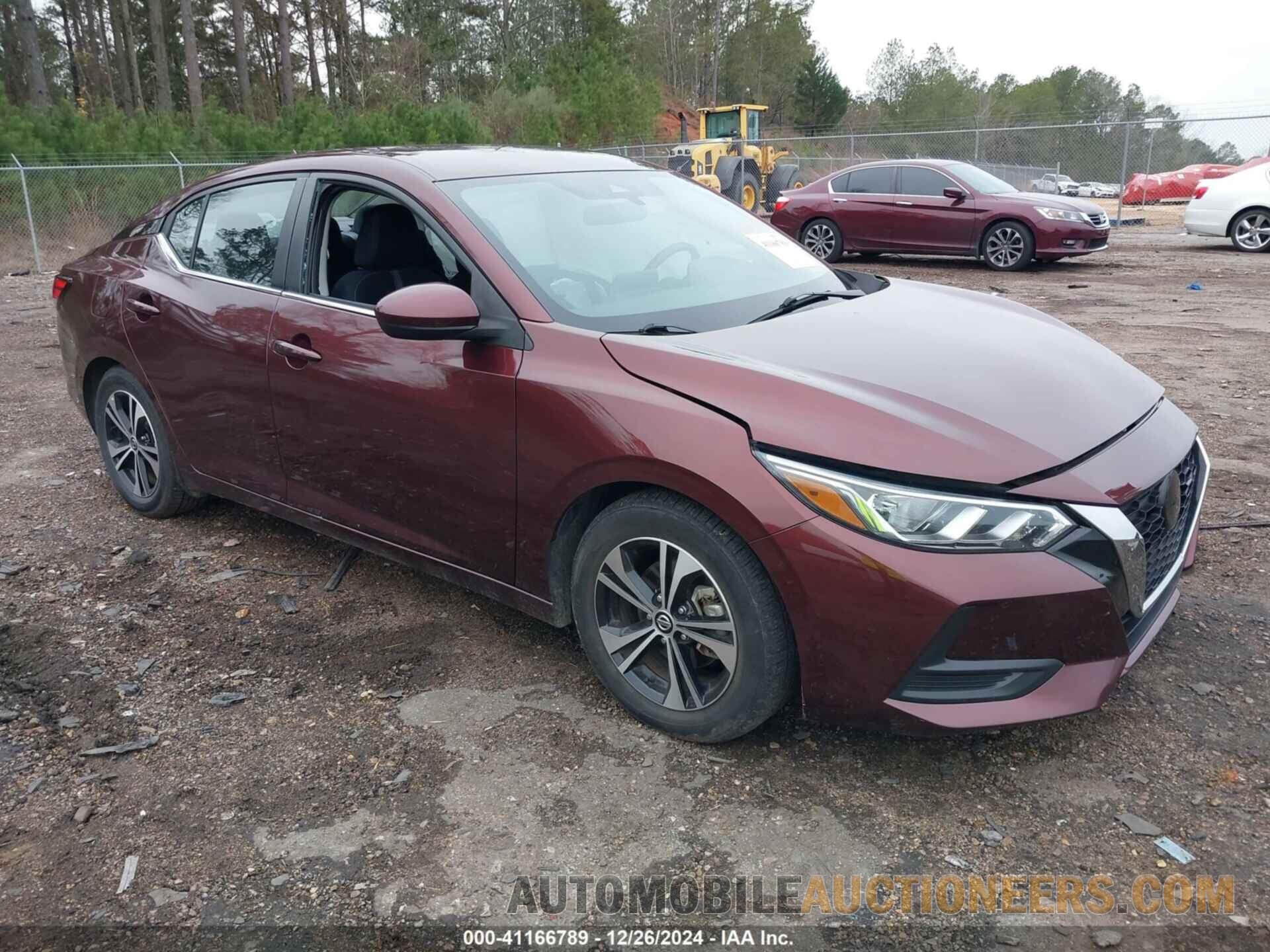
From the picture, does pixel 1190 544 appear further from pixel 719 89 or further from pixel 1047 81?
pixel 1047 81

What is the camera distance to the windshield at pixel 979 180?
542 inches

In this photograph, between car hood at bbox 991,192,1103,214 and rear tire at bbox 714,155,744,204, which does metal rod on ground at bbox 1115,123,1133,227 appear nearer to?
car hood at bbox 991,192,1103,214

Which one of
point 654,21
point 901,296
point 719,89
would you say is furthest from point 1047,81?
point 901,296

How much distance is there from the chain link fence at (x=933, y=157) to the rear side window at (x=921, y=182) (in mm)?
5961

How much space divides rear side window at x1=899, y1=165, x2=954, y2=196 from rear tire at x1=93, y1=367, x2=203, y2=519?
38.5 feet

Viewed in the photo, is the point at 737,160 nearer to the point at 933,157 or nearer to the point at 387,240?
the point at 933,157

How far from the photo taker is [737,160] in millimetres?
21469

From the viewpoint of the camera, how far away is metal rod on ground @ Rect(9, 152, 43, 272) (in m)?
15.7

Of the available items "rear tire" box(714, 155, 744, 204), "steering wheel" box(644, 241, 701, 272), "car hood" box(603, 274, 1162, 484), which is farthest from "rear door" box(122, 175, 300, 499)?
"rear tire" box(714, 155, 744, 204)

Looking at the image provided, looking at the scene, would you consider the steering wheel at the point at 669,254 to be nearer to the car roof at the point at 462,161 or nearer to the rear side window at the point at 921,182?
the car roof at the point at 462,161

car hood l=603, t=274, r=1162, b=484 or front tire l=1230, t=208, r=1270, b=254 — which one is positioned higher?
car hood l=603, t=274, r=1162, b=484

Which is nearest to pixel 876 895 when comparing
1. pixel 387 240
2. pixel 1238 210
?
pixel 387 240

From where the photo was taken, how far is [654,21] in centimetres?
6234

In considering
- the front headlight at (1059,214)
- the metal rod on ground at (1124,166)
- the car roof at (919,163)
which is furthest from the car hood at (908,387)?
the metal rod on ground at (1124,166)
